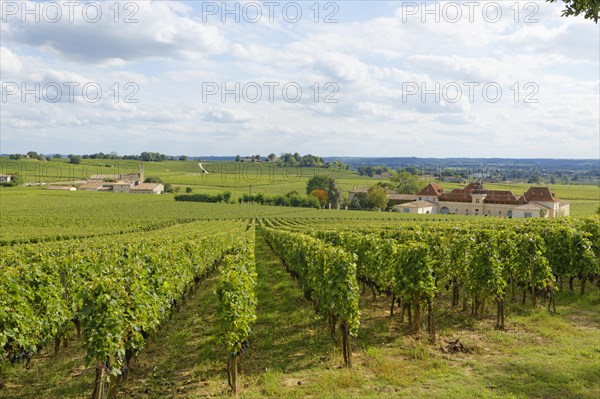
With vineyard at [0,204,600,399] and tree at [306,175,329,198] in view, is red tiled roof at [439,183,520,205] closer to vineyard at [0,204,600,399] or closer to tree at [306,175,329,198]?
tree at [306,175,329,198]

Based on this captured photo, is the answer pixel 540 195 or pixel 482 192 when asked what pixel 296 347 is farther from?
pixel 482 192

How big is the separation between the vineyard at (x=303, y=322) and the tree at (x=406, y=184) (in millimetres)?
128156

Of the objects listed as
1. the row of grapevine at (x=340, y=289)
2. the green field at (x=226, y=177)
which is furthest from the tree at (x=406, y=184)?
the row of grapevine at (x=340, y=289)

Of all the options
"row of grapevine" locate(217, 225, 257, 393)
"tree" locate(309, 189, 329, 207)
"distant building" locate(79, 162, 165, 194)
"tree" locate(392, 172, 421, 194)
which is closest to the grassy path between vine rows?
"row of grapevine" locate(217, 225, 257, 393)

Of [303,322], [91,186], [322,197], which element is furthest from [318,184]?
[303,322]

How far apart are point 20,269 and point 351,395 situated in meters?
9.80

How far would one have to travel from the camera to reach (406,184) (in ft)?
483

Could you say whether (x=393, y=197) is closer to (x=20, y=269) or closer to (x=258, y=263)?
(x=258, y=263)

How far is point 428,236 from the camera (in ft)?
62.6

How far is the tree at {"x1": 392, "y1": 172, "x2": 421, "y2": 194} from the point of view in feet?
477

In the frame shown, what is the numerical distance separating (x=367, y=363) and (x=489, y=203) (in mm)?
100472

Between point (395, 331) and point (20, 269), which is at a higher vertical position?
Answer: point (20, 269)

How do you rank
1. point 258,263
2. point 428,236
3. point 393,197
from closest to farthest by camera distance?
point 428,236 < point 258,263 < point 393,197

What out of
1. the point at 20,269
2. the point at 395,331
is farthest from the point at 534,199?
the point at 20,269
